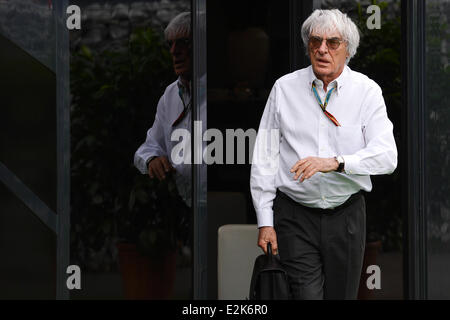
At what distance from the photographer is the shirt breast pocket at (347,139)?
12.2 ft

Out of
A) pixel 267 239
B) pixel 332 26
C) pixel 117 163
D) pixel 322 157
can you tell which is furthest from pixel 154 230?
pixel 332 26

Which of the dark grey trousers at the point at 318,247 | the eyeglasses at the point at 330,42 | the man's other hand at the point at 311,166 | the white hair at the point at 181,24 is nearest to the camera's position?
the man's other hand at the point at 311,166

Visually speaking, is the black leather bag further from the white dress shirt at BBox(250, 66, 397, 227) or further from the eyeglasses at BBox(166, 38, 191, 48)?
the eyeglasses at BBox(166, 38, 191, 48)

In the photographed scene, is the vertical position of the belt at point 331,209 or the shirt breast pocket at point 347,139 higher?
the shirt breast pocket at point 347,139

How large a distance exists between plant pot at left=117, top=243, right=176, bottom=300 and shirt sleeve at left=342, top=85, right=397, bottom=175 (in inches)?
57.4

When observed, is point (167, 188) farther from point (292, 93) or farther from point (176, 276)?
point (292, 93)

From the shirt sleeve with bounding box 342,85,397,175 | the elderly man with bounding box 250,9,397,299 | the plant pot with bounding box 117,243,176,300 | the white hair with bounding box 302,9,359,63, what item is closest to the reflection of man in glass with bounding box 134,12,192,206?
the plant pot with bounding box 117,243,176,300

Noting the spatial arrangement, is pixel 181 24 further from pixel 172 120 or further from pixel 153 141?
pixel 153 141

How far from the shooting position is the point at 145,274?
4.54 metres

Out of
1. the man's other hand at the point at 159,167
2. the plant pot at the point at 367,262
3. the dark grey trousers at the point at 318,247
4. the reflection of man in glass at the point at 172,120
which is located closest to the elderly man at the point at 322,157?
the dark grey trousers at the point at 318,247

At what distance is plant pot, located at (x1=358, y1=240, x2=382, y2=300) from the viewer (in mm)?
4441

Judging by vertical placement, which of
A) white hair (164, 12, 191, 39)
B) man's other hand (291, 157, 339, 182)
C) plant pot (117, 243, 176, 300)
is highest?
white hair (164, 12, 191, 39)

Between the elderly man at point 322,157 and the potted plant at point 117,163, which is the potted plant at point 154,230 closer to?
the potted plant at point 117,163
